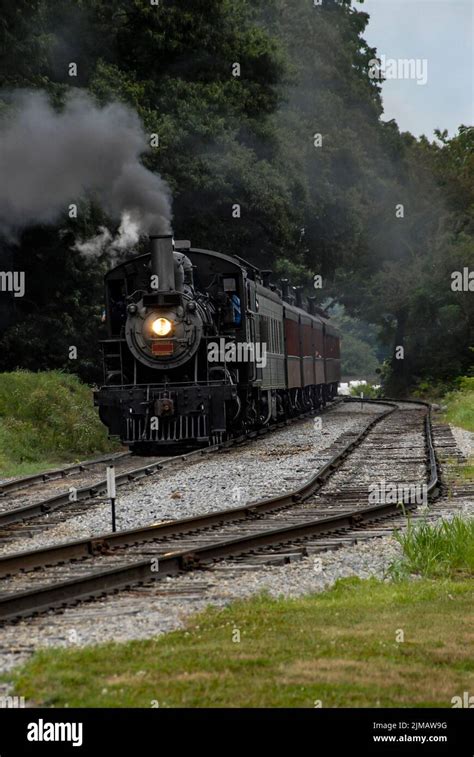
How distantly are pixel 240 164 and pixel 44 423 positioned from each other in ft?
39.5

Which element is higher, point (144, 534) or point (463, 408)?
point (463, 408)

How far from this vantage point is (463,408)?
32812 millimetres

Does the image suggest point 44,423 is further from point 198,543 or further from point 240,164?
point 198,543

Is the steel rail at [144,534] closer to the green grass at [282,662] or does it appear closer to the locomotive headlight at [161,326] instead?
the green grass at [282,662]

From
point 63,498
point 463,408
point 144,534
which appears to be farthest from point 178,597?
point 463,408

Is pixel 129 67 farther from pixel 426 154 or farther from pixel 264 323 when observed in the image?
pixel 426 154

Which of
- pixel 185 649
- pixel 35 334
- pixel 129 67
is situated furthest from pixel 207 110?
pixel 185 649

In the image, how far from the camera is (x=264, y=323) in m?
25.8

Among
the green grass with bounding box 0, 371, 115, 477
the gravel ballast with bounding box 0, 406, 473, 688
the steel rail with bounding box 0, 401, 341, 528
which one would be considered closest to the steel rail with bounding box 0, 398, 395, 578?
the gravel ballast with bounding box 0, 406, 473, 688

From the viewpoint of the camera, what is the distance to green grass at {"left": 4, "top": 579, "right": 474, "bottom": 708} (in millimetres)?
5977

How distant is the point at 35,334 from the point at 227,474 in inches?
519

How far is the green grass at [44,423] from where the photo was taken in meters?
23.2
